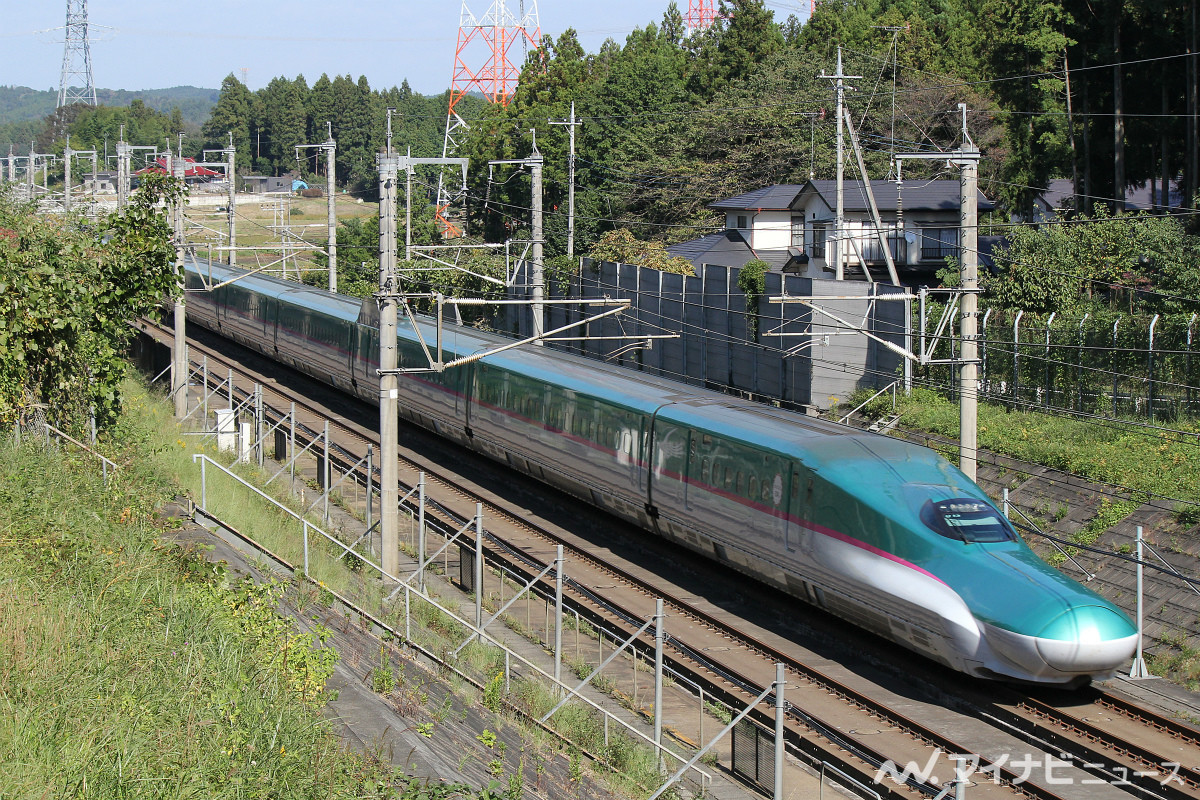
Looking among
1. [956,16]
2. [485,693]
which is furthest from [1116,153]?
[956,16]

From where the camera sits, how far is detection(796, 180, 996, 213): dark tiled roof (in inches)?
1703

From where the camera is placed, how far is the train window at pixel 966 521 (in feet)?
45.9

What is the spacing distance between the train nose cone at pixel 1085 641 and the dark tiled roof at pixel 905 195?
1217 inches

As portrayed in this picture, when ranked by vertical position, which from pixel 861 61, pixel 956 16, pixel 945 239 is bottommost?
pixel 945 239

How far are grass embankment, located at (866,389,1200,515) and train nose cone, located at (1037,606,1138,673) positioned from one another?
816cm

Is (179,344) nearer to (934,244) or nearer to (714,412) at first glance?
(714,412)

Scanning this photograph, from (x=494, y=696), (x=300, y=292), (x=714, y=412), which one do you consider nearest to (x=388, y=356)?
(x=714, y=412)

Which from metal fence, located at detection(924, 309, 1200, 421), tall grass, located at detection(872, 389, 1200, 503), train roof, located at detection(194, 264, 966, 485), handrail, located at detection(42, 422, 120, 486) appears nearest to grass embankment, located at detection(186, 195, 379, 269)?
train roof, located at detection(194, 264, 966, 485)

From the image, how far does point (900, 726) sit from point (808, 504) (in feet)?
10.7

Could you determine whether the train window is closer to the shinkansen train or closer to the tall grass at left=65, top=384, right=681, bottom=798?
the shinkansen train

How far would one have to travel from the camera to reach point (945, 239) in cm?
4409

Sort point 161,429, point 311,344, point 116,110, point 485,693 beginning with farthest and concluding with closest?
point 116,110, point 311,344, point 161,429, point 485,693

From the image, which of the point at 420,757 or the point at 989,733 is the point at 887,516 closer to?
the point at 989,733

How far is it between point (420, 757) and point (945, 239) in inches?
1515
